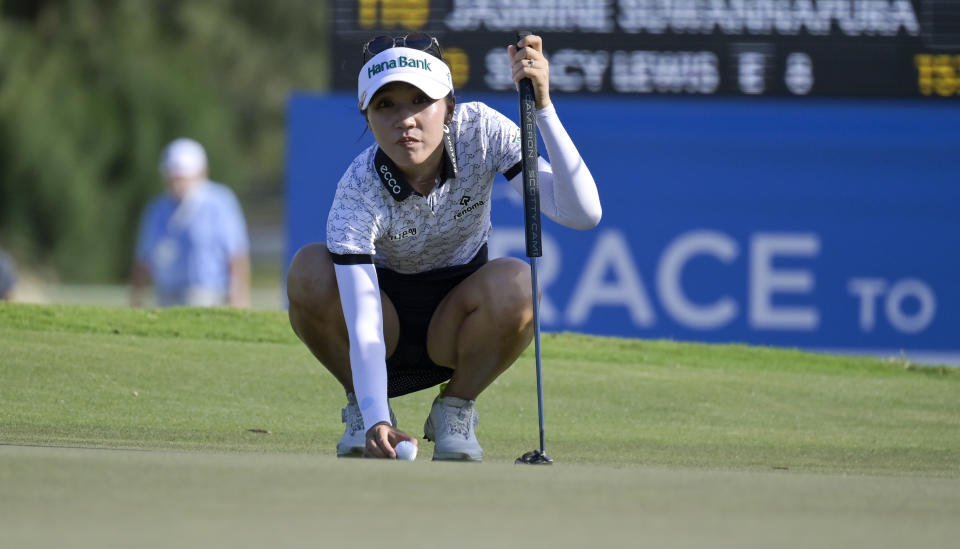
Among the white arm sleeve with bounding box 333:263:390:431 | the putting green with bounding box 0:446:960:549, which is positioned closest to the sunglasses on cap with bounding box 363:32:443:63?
the white arm sleeve with bounding box 333:263:390:431

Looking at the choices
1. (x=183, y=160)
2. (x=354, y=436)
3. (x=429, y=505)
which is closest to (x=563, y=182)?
(x=354, y=436)

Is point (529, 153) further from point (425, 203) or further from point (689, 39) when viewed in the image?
point (689, 39)

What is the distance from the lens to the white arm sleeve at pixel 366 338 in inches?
160

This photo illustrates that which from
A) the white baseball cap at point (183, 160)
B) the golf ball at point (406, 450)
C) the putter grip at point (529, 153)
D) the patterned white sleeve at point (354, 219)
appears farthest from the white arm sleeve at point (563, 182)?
the white baseball cap at point (183, 160)

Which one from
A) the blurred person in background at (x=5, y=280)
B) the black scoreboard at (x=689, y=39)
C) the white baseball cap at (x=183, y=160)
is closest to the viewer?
the white baseball cap at (x=183, y=160)

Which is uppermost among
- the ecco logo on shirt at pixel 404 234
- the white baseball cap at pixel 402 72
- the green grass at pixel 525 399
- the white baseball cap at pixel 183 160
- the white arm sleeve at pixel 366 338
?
the white baseball cap at pixel 183 160

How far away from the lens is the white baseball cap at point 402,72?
13.8 feet

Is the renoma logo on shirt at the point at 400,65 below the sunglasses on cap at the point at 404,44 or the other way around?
below

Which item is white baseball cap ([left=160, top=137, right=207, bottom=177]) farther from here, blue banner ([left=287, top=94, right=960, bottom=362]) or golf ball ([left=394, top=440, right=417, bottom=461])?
golf ball ([left=394, top=440, right=417, bottom=461])

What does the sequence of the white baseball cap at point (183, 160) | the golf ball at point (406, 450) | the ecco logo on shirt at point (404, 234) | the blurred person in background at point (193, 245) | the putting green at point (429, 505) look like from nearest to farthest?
1. the putting green at point (429, 505)
2. the golf ball at point (406, 450)
3. the ecco logo on shirt at point (404, 234)
4. the white baseball cap at point (183, 160)
5. the blurred person in background at point (193, 245)

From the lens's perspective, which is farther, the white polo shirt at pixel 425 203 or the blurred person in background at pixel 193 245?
the blurred person in background at pixel 193 245

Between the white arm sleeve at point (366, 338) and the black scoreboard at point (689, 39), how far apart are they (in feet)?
21.2

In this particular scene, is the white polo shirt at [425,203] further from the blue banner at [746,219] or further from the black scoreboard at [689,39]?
the blue banner at [746,219]

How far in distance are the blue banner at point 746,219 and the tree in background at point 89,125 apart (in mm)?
11339
